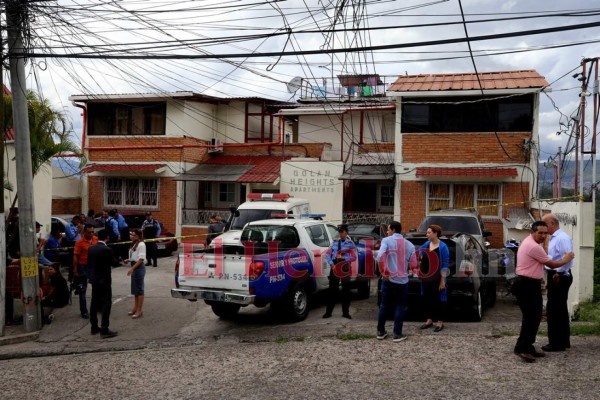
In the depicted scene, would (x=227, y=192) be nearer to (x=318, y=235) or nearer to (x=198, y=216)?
(x=198, y=216)

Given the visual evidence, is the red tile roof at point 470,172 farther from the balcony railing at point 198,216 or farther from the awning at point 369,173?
the balcony railing at point 198,216

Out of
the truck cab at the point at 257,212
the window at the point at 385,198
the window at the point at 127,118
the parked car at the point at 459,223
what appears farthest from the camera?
the window at the point at 127,118

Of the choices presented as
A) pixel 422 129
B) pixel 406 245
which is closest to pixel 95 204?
pixel 422 129

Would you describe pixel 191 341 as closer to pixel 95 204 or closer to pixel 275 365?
pixel 275 365

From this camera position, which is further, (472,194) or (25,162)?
(472,194)

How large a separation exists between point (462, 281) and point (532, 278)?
2418mm

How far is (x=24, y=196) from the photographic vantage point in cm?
1045

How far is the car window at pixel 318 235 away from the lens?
11.3m

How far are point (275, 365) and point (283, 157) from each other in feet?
56.5

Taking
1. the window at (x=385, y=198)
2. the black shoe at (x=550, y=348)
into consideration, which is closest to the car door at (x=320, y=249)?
the black shoe at (x=550, y=348)

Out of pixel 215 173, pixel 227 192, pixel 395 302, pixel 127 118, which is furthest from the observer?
pixel 227 192

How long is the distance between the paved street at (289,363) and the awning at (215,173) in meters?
12.2

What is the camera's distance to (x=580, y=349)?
25.1ft

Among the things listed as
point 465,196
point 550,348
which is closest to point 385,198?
point 465,196
